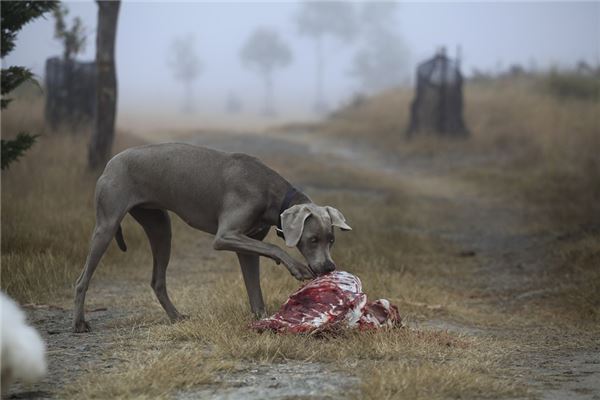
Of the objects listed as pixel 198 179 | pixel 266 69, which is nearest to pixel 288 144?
pixel 198 179

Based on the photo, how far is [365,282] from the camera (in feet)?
26.3

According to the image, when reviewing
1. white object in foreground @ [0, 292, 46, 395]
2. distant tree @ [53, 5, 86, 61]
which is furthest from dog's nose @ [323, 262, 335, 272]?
distant tree @ [53, 5, 86, 61]

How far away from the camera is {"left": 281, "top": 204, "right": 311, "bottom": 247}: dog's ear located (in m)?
5.94

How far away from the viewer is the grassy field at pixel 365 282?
4.84 m

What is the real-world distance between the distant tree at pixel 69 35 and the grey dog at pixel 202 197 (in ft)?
37.4

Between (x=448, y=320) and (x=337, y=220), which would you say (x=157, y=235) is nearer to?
(x=337, y=220)

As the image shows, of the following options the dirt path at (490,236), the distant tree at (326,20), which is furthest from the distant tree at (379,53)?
the dirt path at (490,236)

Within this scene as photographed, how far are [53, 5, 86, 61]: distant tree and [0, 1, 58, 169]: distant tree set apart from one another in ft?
28.6

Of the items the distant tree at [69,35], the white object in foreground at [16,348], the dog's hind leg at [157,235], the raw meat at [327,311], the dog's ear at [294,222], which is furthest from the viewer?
the distant tree at [69,35]

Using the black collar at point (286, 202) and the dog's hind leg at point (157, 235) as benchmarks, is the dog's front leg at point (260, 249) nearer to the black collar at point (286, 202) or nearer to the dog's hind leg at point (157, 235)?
the black collar at point (286, 202)

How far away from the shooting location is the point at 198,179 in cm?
657

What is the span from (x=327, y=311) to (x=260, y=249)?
674 millimetres

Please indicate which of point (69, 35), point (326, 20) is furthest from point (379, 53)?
point (69, 35)

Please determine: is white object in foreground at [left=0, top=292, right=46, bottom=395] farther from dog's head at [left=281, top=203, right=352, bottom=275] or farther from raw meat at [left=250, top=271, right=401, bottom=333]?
dog's head at [left=281, top=203, right=352, bottom=275]
